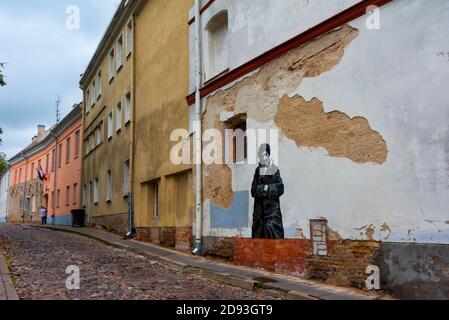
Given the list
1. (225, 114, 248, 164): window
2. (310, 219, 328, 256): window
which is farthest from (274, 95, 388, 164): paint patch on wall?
(225, 114, 248, 164): window

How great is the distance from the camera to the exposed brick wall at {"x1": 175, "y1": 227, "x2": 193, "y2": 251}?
40.1ft

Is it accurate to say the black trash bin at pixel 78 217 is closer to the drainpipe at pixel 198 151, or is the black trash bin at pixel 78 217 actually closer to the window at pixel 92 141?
the window at pixel 92 141

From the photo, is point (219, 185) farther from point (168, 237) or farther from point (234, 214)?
point (168, 237)

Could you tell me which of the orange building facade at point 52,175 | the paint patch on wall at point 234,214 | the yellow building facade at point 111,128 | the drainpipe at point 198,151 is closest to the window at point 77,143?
the orange building facade at point 52,175

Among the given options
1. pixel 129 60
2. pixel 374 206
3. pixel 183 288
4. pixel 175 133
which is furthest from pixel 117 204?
pixel 374 206

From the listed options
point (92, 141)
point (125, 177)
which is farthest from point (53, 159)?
point (125, 177)

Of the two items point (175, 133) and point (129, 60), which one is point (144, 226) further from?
point (129, 60)

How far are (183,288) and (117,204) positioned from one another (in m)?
11.8

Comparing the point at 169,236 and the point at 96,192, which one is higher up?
the point at 96,192

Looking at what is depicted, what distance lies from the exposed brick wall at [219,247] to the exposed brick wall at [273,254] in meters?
0.30

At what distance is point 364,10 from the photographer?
23.8ft

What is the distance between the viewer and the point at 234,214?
1034 cm

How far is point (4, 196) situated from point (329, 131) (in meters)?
55.3

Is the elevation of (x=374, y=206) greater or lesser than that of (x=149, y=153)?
lesser
